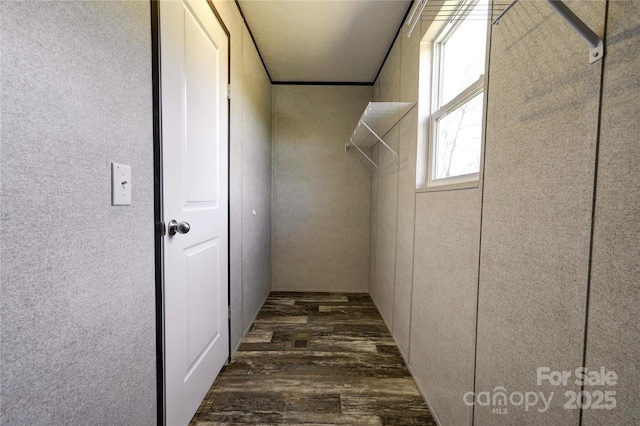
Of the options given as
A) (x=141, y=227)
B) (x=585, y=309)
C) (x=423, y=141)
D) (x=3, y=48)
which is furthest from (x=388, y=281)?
(x=3, y=48)

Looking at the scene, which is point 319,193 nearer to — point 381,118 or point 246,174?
point 246,174

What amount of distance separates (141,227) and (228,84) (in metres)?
1.26

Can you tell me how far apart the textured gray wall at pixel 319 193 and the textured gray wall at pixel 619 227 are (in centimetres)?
269

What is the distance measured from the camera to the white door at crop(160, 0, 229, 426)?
1118mm

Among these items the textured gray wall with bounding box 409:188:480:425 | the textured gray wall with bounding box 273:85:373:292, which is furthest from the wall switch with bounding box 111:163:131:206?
the textured gray wall with bounding box 273:85:373:292

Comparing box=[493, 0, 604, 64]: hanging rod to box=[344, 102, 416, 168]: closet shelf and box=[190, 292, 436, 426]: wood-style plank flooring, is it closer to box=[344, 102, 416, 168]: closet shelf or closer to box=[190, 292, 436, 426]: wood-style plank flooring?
box=[344, 102, 416, 168]: closet shelf

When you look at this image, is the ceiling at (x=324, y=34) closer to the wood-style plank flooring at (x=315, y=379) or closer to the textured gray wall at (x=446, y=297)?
the textured gray wall at (x=446, y=297)

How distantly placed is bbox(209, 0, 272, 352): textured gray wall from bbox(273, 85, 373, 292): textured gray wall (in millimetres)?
314

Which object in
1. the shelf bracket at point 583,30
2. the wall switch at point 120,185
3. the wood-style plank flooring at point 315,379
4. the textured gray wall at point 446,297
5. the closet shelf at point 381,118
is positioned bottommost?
the wood-style plank flooring at point 315,379

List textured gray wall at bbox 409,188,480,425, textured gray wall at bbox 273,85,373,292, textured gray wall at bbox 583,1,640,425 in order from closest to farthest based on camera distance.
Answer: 1. textured gray wall at bbox 583,1,640,425
2. textured gray wall at bbox 409,188,480,425
3. textured gray wall at bbox 273,85,373,292

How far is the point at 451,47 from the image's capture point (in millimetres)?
1543

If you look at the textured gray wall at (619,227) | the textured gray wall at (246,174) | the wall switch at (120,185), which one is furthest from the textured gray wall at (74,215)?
the textured gray wall at (619,227)

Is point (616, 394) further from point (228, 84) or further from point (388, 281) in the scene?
point (228, 84)

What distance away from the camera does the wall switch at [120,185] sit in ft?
2.65
